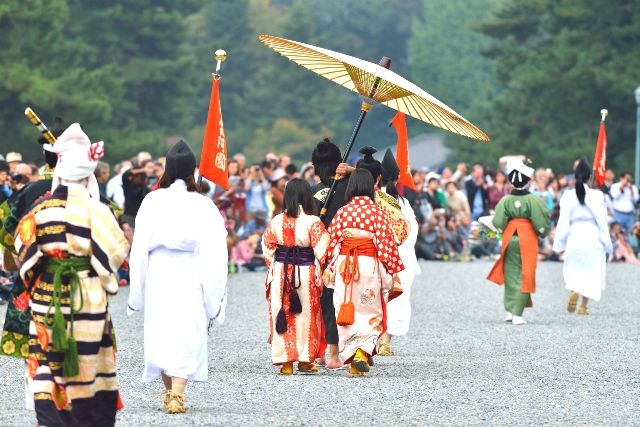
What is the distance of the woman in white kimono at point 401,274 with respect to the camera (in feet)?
46.1

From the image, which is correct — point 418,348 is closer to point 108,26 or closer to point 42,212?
point 42,212

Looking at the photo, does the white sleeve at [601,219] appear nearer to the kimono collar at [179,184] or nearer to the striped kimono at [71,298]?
the kimono collar at [179,184]

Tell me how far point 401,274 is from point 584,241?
17.7ft

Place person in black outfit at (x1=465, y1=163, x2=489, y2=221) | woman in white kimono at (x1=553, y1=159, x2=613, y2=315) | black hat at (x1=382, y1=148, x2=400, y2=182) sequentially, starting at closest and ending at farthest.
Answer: black hat at (x1=382, y1=148, x2=400, y2=182), woman in white kimono at (x1=553, y1=159, x2=613, y2=315), person in black outfit at (x1=465, y1=163, x2=489, y2=221)

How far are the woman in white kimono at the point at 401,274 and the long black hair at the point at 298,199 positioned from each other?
1.54 metres

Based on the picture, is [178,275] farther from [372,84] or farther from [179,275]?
[372,84]

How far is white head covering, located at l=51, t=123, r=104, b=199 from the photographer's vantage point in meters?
8.70

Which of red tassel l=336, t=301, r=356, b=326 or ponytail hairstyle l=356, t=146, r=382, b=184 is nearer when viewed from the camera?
red tassel l=336, t=301, r=356, b=326

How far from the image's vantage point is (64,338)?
27.6ft

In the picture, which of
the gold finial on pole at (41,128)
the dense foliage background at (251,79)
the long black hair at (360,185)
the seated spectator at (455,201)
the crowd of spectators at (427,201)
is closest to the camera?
the gold finial on pole at (41,128)

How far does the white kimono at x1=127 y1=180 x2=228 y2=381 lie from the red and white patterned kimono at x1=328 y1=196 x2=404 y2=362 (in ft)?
7.87

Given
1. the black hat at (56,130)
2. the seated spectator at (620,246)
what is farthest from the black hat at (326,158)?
the seated spectator at (620,246)

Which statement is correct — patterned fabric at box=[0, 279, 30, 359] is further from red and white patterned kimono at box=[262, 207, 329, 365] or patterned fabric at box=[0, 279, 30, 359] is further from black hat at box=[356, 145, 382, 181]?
black hat at box=[356, 145, 382, 181]

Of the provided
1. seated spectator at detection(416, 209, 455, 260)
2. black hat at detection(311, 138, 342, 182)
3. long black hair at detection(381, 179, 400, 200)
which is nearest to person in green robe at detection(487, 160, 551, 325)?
long black hair at detection(381, 179, 400, 200)
